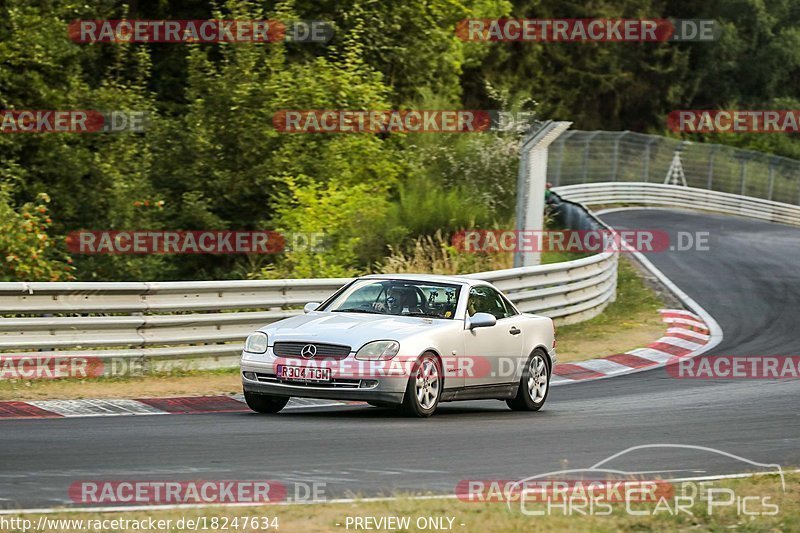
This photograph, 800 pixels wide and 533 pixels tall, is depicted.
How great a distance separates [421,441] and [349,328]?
1.89m

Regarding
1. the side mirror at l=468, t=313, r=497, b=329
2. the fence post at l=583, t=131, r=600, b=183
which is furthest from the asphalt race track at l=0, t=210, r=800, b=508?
the fence post at l=583, t=131, r=600, b=183

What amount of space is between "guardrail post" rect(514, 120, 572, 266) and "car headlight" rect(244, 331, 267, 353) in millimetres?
8964

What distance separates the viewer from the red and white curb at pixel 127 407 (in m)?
11.4

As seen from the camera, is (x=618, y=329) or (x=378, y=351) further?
(x=618, y=329)

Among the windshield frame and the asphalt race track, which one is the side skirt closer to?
the asphalt race track

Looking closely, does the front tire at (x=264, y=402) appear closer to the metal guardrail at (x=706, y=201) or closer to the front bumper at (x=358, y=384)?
the front bumper at (x=358, y=384)

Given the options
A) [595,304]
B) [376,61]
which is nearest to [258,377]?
[595,304]

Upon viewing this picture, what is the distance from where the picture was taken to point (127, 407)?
11.9 m

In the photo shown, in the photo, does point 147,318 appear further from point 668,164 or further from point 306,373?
point 668,164

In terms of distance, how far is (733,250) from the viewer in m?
33.3

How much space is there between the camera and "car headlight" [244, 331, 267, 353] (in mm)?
11586

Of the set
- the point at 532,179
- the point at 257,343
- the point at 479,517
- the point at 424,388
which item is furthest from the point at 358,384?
the point at 532,179

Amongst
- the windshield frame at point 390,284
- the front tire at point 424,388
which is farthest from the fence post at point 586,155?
the front tire at point 424,388

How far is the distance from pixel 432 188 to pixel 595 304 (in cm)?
575
